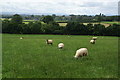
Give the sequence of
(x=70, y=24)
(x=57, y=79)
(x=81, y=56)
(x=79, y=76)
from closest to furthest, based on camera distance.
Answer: (x=57, y=79), (x=79, y=76), (x=81, y=56), (x=70, y=24)

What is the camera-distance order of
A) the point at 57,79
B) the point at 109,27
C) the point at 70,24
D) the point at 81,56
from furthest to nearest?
the point at 70,24 < the point at 109,27 < the point at 81,56 < the point at 57,79

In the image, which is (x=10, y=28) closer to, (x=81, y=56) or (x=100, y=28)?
(x=100, y=28)

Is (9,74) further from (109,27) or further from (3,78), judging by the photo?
(109,27)

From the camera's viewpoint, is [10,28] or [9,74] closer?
[9,74]

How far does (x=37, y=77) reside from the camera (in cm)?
814

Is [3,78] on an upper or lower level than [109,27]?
lower

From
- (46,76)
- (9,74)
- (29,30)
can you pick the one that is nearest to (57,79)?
(46,76)

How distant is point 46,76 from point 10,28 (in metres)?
74.5

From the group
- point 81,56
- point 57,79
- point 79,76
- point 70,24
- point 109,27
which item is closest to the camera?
A: point 57,79

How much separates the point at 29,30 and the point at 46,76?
72.4 metres

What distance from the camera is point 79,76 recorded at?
852cm

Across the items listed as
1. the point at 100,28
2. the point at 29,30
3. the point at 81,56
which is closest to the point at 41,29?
the point at 29,30

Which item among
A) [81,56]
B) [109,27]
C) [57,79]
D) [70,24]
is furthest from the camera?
[70,24]

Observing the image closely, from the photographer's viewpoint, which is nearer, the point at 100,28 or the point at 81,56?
the point at 81,56
